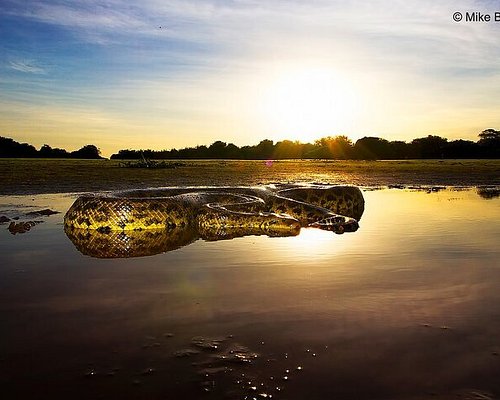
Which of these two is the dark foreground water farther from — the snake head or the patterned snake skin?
the snake head

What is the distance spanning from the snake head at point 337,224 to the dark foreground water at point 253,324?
3.10 metres

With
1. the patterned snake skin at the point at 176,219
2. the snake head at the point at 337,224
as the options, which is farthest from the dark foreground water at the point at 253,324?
the snake head at the point at 337,224

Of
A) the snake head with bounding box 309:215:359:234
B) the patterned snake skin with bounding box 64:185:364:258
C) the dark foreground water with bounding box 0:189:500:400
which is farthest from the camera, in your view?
the snake head with bounding box 309:215:359:234

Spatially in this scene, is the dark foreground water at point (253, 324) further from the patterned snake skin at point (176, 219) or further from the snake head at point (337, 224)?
the snake head at point (337, 224)

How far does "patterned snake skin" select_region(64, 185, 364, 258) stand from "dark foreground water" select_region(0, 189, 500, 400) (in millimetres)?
1781

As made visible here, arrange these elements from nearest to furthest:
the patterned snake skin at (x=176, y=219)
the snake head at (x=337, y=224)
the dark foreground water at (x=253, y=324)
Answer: the dark foreground water at (x=253, y=324)
the patterned snake skin at (x=176, y=219)
the snake head at (x=337, y=224)

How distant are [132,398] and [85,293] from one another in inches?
112

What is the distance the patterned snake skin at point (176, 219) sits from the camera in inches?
429

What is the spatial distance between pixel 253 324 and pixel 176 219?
7632 millimetres

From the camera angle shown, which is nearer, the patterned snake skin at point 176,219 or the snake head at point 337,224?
the patterned snake skin at point 176,219

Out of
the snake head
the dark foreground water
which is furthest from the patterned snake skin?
the dark foreground water

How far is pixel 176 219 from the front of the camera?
1241 centimetres

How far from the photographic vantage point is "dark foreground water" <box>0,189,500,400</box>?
12.5 ft

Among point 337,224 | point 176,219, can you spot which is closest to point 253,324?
point 176,219
